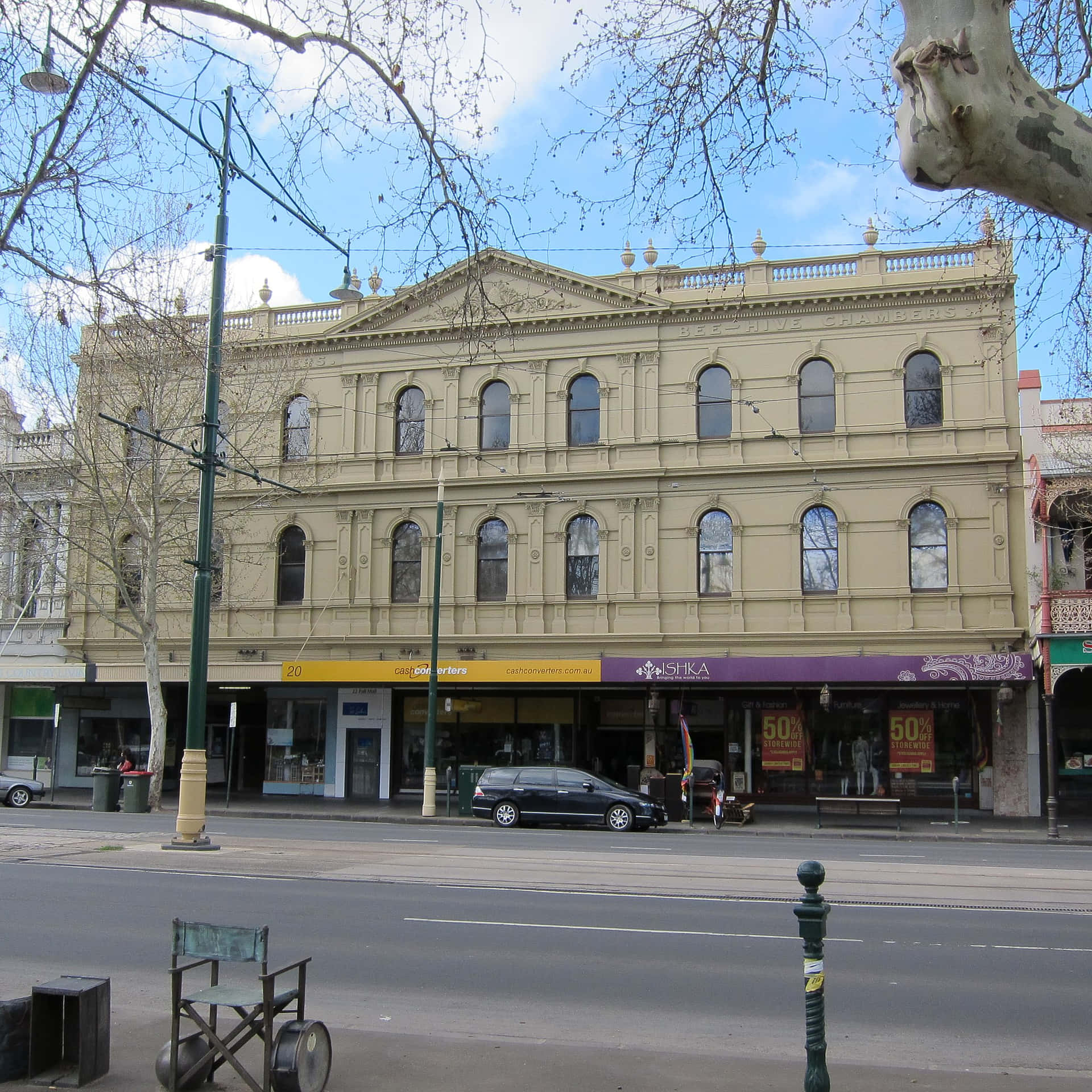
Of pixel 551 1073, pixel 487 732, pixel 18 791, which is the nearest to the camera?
pixel 551 1073

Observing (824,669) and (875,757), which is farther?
(875,757)

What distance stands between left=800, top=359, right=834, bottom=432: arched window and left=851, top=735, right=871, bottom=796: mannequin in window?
7789 mm

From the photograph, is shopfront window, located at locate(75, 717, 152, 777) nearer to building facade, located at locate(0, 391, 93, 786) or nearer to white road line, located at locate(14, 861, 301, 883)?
building facade, located at locate(0, 391, 93, 786)

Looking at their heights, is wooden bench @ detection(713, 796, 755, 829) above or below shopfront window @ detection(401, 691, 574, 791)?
below

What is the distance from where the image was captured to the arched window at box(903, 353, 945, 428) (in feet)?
93.6

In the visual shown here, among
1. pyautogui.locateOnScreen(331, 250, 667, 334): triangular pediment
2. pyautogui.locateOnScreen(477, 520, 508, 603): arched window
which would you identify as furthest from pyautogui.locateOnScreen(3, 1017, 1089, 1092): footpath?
pyautogui.locateOnScreen(477, 520, 508, 603): arched window

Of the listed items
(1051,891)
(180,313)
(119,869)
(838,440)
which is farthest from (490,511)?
(1051,891)

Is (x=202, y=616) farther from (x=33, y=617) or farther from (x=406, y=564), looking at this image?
(x=33, y=617)

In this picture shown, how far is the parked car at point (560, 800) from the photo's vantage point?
79.4 feet

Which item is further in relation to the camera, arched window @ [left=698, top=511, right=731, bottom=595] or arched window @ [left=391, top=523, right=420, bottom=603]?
arched window @ [left=391, top=523, right=420, bottom=603]

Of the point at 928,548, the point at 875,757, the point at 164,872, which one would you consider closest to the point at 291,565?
the point at 875,757

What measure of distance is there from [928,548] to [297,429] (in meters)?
17.6

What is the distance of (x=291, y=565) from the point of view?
33.1 m

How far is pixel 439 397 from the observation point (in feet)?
106
